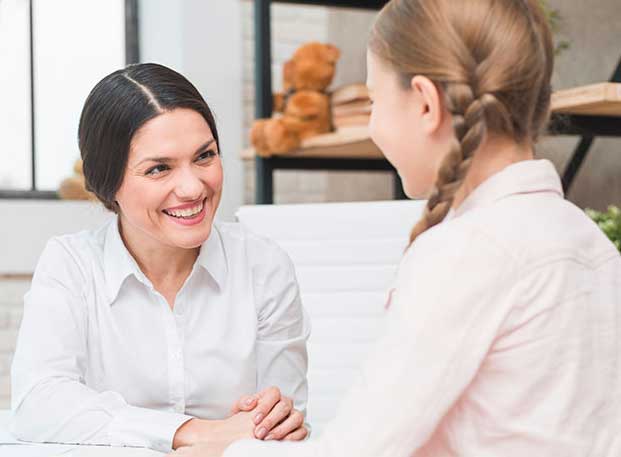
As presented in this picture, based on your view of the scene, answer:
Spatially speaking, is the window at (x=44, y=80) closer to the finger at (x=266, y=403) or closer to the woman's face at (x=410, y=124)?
the finger at (x=266, y=403)

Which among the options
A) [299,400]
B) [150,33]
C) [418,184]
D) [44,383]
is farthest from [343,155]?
[418,184]

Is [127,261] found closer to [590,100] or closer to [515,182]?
[515,182]

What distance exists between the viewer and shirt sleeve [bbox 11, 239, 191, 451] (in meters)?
1.16

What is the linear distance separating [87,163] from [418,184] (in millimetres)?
673

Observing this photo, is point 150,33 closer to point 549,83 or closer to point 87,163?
point 87,163

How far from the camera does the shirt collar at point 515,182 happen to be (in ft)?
2.52

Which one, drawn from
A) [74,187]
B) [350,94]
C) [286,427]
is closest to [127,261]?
[286,427]

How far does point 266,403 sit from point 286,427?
4 cm

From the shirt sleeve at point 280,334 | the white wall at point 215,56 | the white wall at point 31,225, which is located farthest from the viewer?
the white wall at point 215,56

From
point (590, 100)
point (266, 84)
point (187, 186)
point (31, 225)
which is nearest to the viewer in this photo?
point (187, 186)

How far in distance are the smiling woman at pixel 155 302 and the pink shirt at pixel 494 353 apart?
1.58ft

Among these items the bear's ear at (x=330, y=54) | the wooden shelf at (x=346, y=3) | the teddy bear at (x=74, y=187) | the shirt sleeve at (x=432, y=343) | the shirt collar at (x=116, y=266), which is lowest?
the teddy bear at (x=74, y=187)

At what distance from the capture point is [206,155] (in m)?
1.33

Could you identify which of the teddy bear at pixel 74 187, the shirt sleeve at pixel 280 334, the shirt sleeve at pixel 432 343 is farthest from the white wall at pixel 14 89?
the shirt sleeve at pixel 432 343
